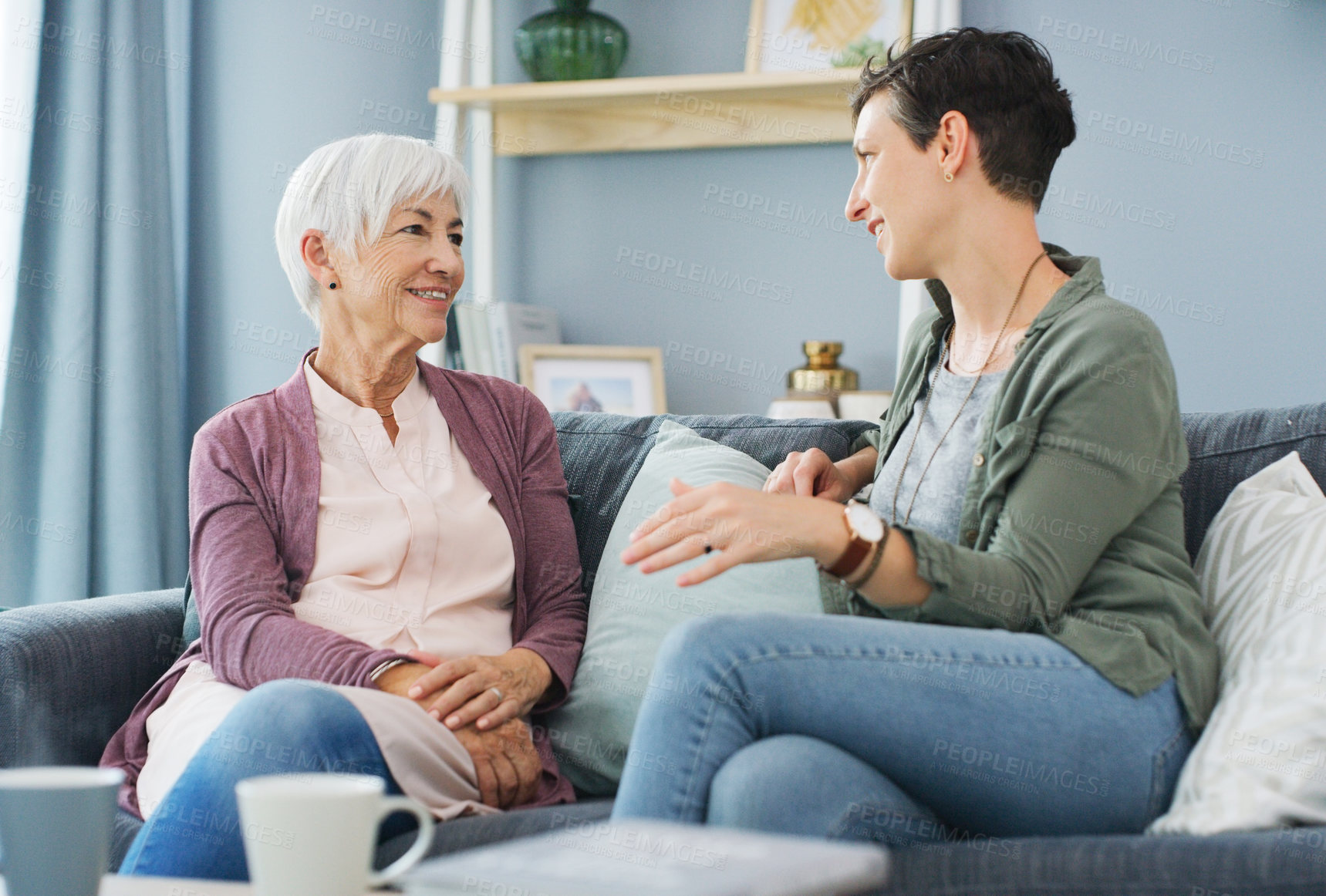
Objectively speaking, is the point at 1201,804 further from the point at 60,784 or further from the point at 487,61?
the point at 487,61

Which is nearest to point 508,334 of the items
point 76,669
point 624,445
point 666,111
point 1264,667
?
point 666,111

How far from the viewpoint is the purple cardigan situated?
1.29 metres

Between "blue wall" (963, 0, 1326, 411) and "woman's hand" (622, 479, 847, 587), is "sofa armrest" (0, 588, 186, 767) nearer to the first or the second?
"woman's hand" (622, 479, 847, 587)

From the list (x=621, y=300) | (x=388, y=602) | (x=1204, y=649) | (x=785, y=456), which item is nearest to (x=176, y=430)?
(x=621, y=300)

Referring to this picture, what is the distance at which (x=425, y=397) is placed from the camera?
1580 millimetres

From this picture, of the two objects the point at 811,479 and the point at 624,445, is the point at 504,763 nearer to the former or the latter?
the point at 811,479

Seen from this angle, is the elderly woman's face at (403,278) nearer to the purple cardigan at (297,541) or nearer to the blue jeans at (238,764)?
the purple cardigan at (297,541)

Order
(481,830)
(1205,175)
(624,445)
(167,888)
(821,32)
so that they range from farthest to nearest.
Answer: (821,32) < (1205,175) < (624,445) < (481,830) < (167,888)

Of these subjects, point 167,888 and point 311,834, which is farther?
point 167,888

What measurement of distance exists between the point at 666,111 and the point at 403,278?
4.22 feet

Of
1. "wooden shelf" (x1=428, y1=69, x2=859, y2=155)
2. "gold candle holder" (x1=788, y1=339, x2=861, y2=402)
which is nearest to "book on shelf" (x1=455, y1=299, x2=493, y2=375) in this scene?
"wooden shelf" (x1=428, y1=69, x2=859, y2=155)

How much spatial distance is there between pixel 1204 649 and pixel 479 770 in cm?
72

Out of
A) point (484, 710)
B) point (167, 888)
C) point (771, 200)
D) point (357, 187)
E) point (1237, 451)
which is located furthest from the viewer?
point (771, 200)

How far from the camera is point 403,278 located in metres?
1.52
